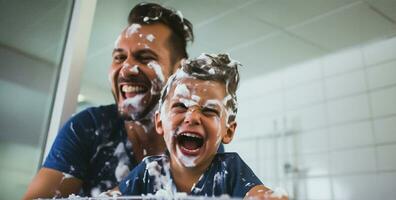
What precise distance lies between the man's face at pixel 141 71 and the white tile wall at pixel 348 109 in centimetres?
35

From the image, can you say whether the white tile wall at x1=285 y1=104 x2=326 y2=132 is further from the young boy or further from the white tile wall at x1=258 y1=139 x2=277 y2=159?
the young boy

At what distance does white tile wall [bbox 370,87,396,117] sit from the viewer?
62 cm

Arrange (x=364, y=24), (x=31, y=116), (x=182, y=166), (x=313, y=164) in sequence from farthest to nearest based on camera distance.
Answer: (x=31, y=116) → (x=313, y=164) → (x=364, y=24) → (x=182, y=166)

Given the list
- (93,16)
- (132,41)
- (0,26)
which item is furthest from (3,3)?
(132,41)

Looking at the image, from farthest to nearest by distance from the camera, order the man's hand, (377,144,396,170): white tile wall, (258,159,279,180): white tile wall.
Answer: (258,159,279,180): white tile wall < (377,144,396,170): white tile wall < the man's hand

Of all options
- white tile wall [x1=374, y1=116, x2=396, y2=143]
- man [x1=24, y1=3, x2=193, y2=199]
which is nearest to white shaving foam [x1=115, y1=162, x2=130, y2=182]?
man [x1=24, y1=3, x2=193, y2=199]

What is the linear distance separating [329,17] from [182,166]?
421 millimetres

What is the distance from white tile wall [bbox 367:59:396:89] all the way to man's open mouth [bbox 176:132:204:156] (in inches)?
13.3

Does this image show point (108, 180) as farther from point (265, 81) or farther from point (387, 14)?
point (387, 14)

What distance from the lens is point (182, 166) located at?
572 millimetres

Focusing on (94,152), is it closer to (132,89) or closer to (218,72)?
(132,89)

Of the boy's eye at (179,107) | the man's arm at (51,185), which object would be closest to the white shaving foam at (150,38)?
the boy's eye at (179,107)

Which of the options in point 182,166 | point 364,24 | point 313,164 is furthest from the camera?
point 313,164

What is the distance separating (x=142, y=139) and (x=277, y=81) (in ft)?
0.99
